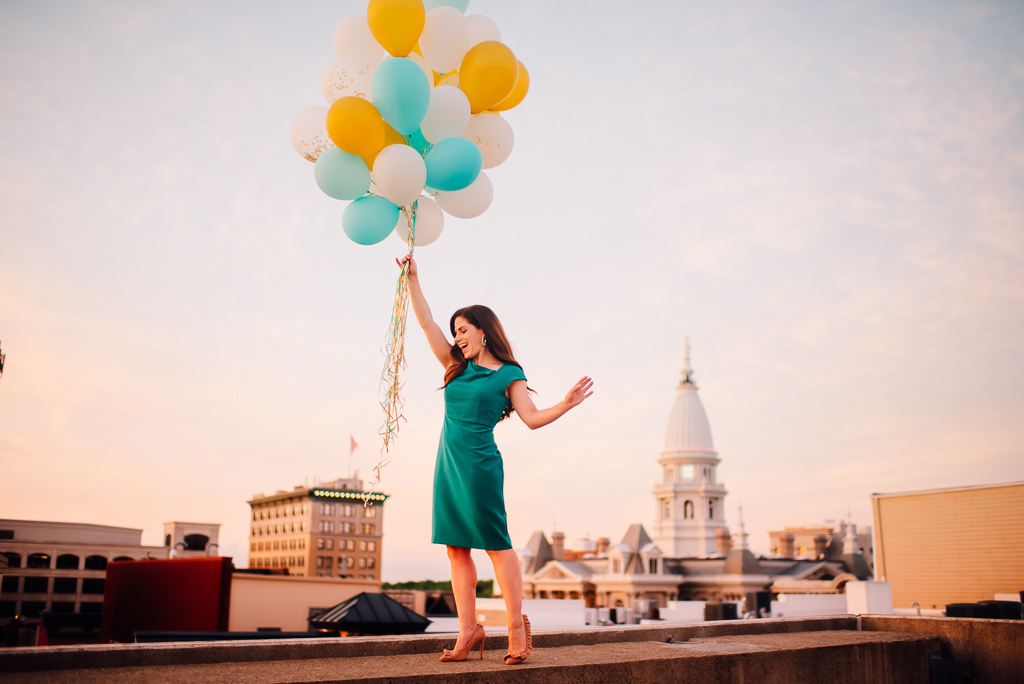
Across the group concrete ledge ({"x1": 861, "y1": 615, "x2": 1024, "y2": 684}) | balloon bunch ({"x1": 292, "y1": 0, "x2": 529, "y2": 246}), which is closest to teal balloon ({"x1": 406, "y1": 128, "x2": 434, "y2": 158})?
balloon bunch ({"x1": 292, "y1": 0, "x2": 529, "y2": 246})

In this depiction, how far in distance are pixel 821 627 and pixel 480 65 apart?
5.48m

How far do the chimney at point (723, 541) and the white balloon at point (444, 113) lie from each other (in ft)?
320

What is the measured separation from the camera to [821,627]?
267 inches

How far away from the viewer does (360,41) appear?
18.1 ft

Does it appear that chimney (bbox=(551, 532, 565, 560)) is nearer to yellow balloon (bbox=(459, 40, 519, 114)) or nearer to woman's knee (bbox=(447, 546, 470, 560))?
yellow balloon (bbox=(459, 40, 519, 114))

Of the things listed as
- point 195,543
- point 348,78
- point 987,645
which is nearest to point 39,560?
point 195,543

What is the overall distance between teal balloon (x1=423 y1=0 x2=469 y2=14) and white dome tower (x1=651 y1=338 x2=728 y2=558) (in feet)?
320

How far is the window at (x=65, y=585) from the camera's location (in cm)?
8619

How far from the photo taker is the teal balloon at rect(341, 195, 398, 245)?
5.18 metres

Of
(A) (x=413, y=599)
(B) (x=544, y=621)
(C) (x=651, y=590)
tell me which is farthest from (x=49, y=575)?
(B) (x=544, y=621)

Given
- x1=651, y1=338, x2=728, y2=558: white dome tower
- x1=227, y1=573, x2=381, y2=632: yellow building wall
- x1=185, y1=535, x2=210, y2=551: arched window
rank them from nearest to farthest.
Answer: x1=227, y1=573, x2=381, y2=632: yellow building wall
x1=651, y1=338, x2=728, y2=558: white dome tower
x1=185, y1=535, x2=210, y2=551: arched window

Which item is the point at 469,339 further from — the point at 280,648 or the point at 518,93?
the point at 518,93

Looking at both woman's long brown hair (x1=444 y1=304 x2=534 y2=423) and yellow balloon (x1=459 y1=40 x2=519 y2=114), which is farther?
yellow balloon (x1=459 y1=40 x2=519 y2=114)

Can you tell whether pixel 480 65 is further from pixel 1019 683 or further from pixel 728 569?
pixel 728 569
